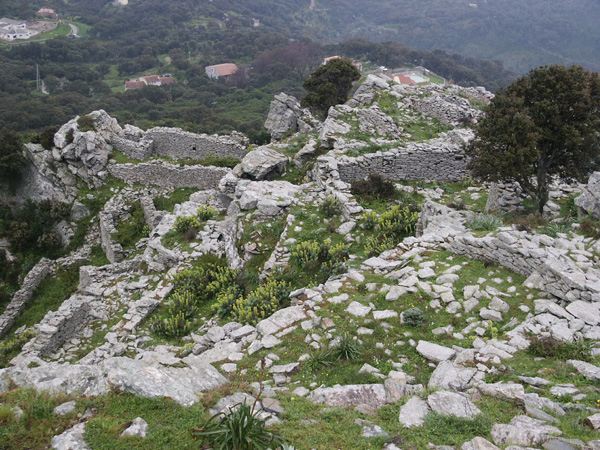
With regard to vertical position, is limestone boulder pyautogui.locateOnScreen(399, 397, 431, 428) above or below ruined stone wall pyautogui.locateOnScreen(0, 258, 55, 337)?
above

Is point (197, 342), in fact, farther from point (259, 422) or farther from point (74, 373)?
point (259, 422)

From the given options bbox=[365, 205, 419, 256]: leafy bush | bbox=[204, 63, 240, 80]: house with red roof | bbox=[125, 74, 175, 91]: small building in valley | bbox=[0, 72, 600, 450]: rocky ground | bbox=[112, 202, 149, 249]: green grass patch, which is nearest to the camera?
bbox=[0, 72, 600, 450]: rocky ground

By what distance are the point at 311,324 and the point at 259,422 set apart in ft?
13.0

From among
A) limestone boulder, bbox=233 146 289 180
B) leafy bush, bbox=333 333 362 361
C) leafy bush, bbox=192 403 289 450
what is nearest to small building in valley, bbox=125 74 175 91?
limestone boulder, bbox=233 146 289 180

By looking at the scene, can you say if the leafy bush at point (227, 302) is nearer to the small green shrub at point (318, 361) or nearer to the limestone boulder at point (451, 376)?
the small green shrub at point (318, 361)

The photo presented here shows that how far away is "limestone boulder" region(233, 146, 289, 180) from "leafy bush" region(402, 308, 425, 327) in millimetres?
12965

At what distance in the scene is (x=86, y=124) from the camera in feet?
92.5

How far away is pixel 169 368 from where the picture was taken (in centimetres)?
682

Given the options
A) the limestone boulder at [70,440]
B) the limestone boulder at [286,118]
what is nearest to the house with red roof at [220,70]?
the limestone boulder at [286,118]

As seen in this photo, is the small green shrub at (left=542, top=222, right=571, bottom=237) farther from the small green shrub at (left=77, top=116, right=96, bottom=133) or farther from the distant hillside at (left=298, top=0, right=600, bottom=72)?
the distant hillside at (left=298, top=0, right=600, bottom=72)

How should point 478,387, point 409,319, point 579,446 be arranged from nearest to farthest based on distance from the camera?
1. point 579,446
2. point 478,387
3. point 409,319

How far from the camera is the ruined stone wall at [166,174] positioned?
2611 cm

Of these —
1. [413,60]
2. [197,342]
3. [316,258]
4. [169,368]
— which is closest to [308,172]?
[316,258]

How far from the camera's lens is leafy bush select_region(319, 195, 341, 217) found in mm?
15234
